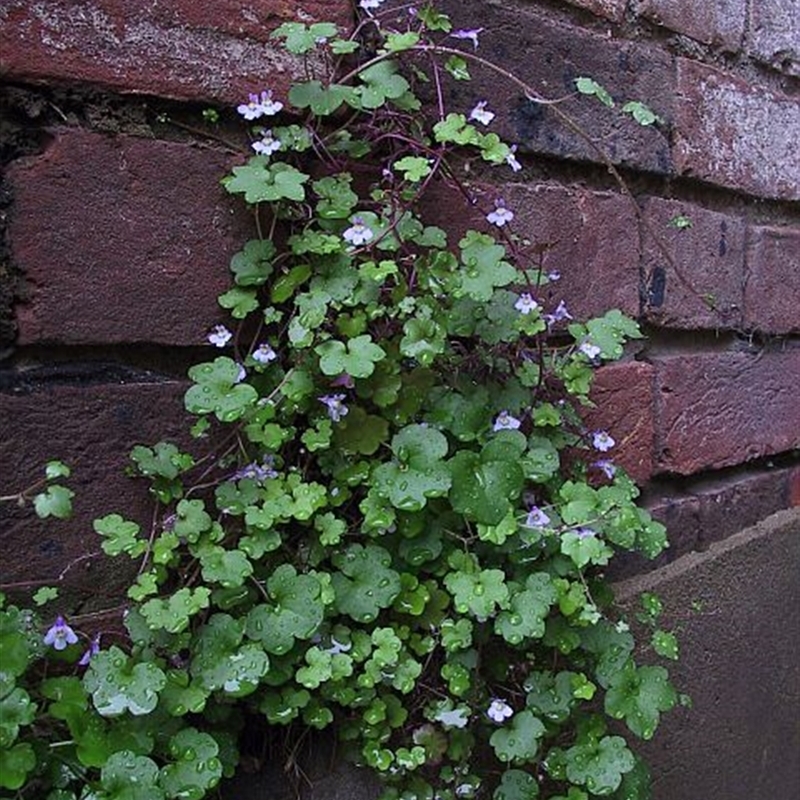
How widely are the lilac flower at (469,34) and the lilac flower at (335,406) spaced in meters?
0.51

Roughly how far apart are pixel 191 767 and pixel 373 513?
13.6 inches

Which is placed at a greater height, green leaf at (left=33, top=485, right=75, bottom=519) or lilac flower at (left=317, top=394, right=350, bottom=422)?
green leaf at (left=33, top=485, right=75, bottom=519)

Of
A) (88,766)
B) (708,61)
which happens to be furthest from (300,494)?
(708,61)

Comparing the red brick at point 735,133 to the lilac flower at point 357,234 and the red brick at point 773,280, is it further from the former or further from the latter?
the lilac flower at point 357,234

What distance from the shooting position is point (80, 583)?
120 cm

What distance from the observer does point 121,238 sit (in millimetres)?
1205

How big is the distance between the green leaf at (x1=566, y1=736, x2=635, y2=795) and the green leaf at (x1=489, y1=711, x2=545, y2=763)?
0.06 metres

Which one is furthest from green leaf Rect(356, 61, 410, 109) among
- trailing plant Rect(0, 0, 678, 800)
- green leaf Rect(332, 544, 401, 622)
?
green leaf Rect(332, 544, 401, 622)

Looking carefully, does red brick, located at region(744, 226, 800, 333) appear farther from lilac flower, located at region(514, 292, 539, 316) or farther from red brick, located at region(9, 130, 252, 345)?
red brick, located at region(9, 130, 252, 345)

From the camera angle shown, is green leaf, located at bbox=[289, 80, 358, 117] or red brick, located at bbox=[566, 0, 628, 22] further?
red brick, located at bbox=[566, 0, 628, 22]

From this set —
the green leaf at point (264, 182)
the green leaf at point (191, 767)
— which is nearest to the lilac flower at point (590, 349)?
the green leaf at point (264, 182)

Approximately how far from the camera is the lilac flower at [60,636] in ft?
3.63

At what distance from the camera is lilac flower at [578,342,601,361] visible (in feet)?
4.80

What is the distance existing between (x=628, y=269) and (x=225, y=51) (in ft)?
2.54
